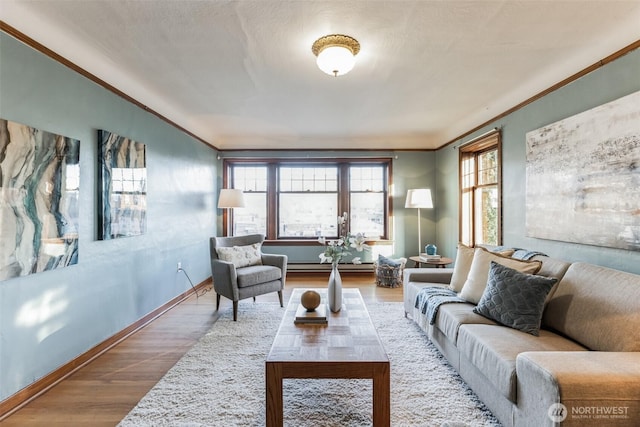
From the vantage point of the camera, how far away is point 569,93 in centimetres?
258

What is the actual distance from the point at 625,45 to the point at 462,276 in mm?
2043

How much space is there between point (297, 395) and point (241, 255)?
205 centimetres

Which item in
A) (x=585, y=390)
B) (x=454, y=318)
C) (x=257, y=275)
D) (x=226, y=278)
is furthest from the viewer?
Result: (x=257, y=275)

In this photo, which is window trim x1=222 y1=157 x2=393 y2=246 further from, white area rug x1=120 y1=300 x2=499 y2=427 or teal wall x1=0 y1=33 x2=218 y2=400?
white area rug x1=120 y1=300 x2=499 y2=427

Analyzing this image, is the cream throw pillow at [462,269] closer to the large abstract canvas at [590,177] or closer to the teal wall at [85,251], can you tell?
the large abstract canvas at [590,177]

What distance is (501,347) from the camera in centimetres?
174

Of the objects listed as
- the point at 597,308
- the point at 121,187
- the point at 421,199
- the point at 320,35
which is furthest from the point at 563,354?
the point at 421,199

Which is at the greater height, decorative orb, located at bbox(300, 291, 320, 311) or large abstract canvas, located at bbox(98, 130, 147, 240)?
large abstract canvas, located at bbox(98, 130, 147, 240)

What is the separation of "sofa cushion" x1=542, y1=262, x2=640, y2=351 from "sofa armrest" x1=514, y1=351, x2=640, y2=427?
27 cm

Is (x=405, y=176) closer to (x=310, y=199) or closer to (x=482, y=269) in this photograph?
(x=310, y=199)

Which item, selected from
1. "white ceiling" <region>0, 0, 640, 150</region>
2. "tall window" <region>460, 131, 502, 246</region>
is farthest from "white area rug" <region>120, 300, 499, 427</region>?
"white ceiling" <region>0, 0, 640, 150</region>

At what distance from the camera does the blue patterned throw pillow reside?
78.0 inches

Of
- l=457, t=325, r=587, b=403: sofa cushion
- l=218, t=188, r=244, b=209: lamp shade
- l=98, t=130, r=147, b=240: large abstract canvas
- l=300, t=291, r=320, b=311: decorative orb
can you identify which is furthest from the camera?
l=218, t=188, r=244, b=209: lamp shade

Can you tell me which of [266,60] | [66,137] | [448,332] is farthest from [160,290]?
[448,332]
